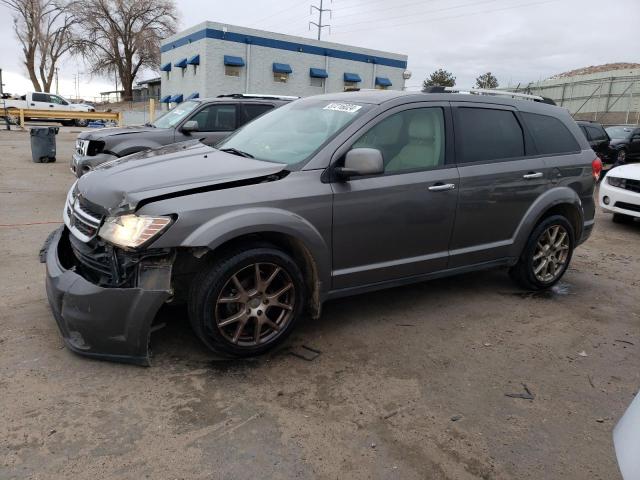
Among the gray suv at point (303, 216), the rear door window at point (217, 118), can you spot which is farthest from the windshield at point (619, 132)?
the gray suv at point (303, 216)

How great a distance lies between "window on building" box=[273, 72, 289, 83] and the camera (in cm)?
3347

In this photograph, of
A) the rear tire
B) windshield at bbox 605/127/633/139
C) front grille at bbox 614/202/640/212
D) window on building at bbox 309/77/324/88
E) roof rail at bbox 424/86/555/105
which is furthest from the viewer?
window on building at bbox 309/77/324/88

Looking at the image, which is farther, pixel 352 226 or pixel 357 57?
pixel 357 57

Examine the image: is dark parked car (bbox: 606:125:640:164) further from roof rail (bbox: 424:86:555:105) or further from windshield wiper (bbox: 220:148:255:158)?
windshield wiper (bbox: 220:148:255:158)

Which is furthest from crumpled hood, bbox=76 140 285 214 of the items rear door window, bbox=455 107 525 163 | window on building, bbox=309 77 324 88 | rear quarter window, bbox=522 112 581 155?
window on building, bbox=309 77 324 88

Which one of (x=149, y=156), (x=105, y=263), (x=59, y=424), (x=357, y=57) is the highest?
(x=357, y=57)

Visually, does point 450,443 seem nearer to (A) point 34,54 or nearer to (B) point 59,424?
(B) point 59,424

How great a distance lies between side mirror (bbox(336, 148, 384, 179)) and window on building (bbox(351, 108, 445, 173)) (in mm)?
255

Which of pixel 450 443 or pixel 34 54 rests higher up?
pixel 34 54

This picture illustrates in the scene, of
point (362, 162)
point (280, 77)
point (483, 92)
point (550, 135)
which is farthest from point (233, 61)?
point (362, 162)

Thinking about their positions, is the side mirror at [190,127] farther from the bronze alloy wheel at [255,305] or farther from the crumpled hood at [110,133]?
the bronze alloy wheel at [255,305]

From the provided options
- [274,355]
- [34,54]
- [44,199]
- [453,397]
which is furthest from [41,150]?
[34,54]

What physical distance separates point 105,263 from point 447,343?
8.03 ft

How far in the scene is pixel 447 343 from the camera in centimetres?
387
